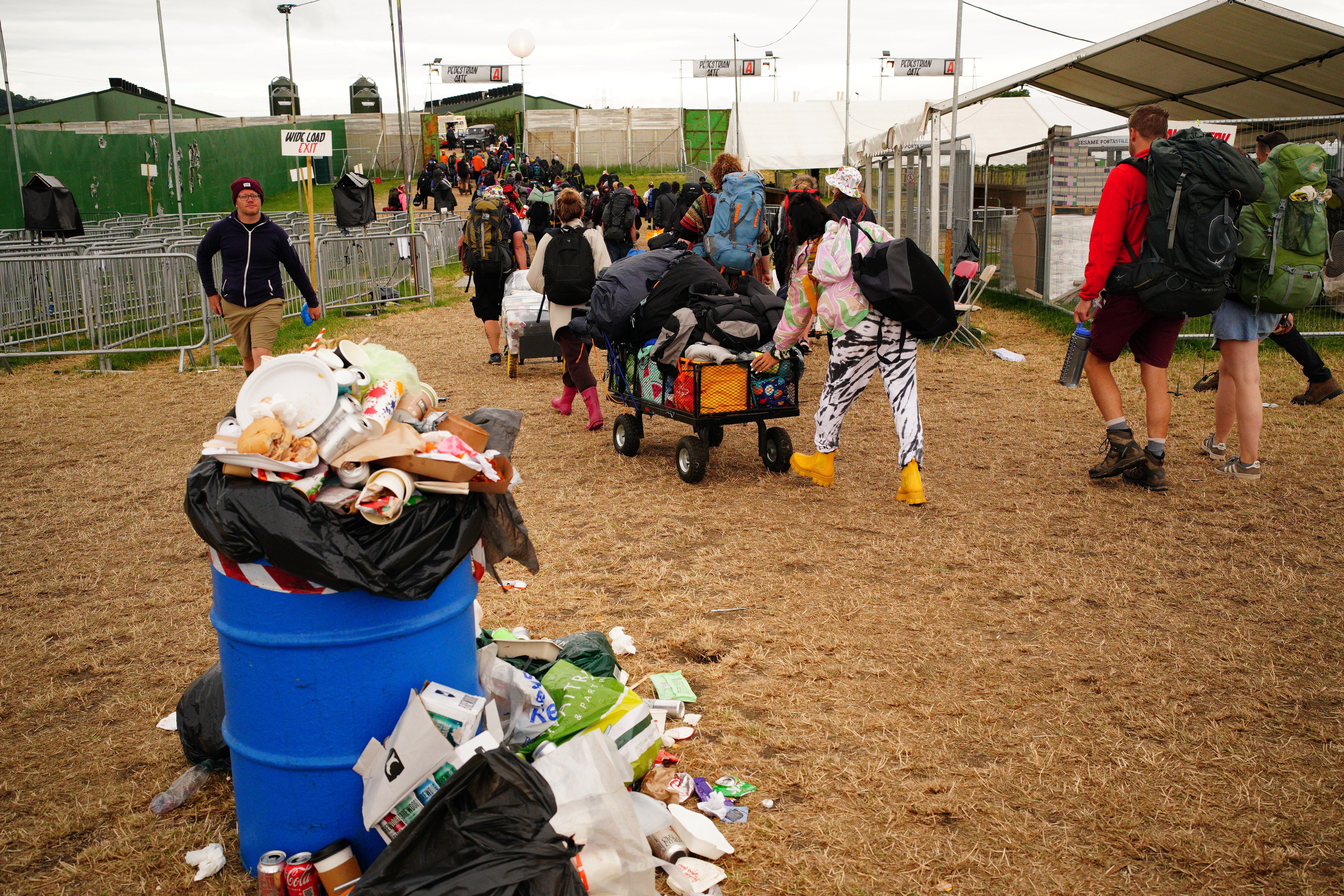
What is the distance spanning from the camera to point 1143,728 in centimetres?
369

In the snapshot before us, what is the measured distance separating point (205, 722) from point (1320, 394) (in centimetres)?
888

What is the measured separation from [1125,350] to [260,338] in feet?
30.2

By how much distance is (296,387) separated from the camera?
2.81 m

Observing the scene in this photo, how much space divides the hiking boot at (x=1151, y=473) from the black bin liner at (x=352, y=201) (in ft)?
45.4

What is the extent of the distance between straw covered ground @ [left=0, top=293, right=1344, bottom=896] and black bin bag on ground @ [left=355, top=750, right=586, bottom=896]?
0.78 meters

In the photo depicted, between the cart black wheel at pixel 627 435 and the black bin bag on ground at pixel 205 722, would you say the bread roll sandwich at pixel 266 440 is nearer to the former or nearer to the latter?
the black bin bag on ground at pixel 205 722

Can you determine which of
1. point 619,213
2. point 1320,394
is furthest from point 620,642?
point 619,213

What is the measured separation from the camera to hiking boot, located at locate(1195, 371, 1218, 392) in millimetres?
9180

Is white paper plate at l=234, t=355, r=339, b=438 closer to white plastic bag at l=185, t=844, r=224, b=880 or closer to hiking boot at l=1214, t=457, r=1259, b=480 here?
white plastic bag at l=185, t=844, r=224, b=880

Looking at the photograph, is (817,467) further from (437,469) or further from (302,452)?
(302,452)

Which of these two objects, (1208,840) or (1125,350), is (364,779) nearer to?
(1208,840)

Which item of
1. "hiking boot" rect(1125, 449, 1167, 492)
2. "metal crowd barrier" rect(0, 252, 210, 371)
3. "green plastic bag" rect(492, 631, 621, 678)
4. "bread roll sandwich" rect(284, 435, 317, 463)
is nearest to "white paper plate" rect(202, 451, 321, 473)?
"bread roll sandwich" rect(284, 435, 317, 463)

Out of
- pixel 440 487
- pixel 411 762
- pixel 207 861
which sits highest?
pixel 440 487

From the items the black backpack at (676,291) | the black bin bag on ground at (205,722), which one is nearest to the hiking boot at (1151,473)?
the black backpack at (676,291)
